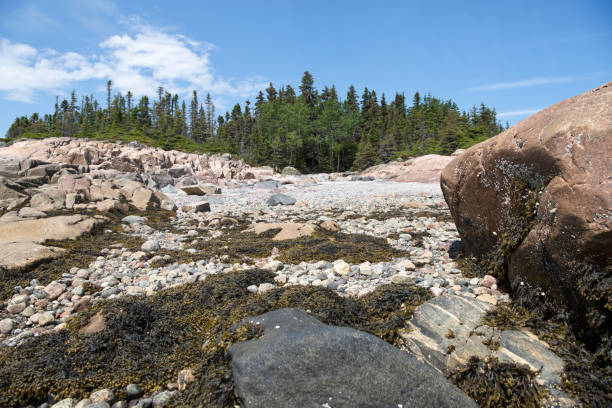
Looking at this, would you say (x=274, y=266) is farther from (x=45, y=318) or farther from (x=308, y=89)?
(x=308, y=89)

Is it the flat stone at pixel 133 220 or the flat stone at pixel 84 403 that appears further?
the flat stone at pixel 133 220

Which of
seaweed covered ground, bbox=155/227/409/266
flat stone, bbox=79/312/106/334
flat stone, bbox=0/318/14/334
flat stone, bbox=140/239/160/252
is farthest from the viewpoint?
flat stone, bbox=140/239/160/252

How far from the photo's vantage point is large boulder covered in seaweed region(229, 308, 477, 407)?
258 centimetres

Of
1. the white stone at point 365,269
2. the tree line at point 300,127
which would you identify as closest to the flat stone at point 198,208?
the white stone at point 365,269

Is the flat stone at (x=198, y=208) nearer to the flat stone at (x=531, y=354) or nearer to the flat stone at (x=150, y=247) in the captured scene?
the flat stone at (x=150, y=247)

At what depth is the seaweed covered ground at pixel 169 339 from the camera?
10.8 feet

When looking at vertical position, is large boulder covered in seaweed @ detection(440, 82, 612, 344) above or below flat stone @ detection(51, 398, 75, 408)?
above

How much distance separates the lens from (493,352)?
3334 mm

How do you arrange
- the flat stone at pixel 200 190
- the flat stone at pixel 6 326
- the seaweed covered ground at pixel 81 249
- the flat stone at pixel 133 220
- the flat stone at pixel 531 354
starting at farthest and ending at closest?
the flat stone at pixel 200 190 < the flat stone at pixel 133 220 < the seaweed covered ground at pixel 81 249 < the flat stone at pixel 6 326 < the flat stone at pixel 531 354

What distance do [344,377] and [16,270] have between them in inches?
279

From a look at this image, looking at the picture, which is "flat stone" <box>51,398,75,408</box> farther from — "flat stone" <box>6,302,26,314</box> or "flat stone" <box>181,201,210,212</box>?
"flat stone" <box>181,201,210,212</box>

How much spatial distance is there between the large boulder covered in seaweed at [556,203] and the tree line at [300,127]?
48618 millimetres

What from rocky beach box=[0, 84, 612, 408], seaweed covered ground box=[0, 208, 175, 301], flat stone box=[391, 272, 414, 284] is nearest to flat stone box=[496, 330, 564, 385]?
rocky beach box=[0, 84, 612, 408]

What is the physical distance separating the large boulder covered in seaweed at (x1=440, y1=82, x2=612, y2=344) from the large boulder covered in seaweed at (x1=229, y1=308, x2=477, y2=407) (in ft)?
6.56
